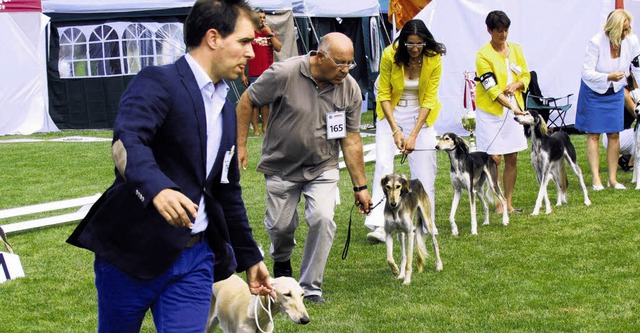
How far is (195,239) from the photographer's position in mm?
3291

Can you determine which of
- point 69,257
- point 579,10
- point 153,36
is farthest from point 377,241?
point 153,36

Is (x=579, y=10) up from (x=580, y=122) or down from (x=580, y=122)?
up

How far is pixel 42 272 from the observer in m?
7.91

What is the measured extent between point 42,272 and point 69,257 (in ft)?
1.82

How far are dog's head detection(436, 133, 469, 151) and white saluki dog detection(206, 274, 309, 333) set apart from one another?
13.3 feet

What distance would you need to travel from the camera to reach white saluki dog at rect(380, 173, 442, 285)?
24.3ft

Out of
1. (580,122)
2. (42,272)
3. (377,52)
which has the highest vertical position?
(377,52)

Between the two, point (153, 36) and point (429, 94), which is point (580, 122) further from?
point (153, 36)

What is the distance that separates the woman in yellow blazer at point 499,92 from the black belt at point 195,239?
682cm

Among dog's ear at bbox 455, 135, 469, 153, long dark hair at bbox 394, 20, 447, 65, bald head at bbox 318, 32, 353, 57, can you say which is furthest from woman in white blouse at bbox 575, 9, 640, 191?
bald head at bbox 318, 32, 353, 57

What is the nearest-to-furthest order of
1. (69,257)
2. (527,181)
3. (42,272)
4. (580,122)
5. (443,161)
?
(42,272) < (69,257) < (580,122) < (527,181) < (443,161)

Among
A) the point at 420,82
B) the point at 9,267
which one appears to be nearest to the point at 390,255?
the point at 420,82

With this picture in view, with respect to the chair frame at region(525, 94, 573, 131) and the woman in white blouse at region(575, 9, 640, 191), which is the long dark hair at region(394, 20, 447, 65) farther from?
the chair frame at region(525, 94, 573, 131)

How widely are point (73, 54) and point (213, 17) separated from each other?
717 inches
